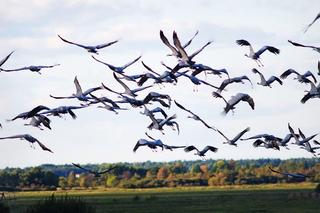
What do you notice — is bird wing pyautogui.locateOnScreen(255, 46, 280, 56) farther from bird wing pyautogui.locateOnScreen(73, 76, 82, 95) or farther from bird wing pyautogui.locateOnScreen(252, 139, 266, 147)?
bird wing pyautogui.locateOnScreen(73, 76, 82, 95)

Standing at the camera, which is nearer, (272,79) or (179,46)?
(179,46)

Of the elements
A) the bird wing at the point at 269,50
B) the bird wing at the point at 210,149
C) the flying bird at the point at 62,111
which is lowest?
the bird wing at the point at 210,149

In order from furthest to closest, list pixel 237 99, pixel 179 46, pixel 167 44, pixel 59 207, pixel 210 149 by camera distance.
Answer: pixel 59 207
pixel 210 149
pixel 237 99
pixel 167 44
pixel 179 46

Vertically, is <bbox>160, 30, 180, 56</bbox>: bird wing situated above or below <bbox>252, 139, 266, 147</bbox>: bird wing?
above

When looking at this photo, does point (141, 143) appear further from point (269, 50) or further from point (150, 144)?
point (269, 50)

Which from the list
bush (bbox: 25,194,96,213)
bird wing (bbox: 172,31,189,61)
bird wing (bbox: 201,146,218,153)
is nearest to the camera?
bird wing (bbox: 172,31,189,61)

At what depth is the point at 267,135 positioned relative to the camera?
30.0 meters

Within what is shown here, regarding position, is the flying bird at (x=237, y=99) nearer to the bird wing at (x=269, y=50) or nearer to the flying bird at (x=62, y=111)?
the bird wing at (x=269, y=50)

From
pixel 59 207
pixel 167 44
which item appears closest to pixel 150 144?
pixel 167 44

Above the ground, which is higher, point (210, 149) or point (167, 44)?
point (167, 44)

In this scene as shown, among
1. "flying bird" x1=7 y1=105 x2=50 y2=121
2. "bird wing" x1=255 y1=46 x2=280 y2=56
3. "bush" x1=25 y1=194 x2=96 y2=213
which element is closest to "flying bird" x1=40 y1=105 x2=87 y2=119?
"flying bird" x1=7 y1=105 x2=50 y2=121

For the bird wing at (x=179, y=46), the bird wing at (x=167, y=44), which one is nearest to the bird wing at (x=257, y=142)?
the bird wing at (x=179, y=46)

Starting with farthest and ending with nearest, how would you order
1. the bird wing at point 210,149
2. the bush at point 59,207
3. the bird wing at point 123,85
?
the bush at point 59,207
the bird wing at point 210,149
the bird wing at point 123,85

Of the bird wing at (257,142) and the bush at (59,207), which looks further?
the bush at (59,207)
